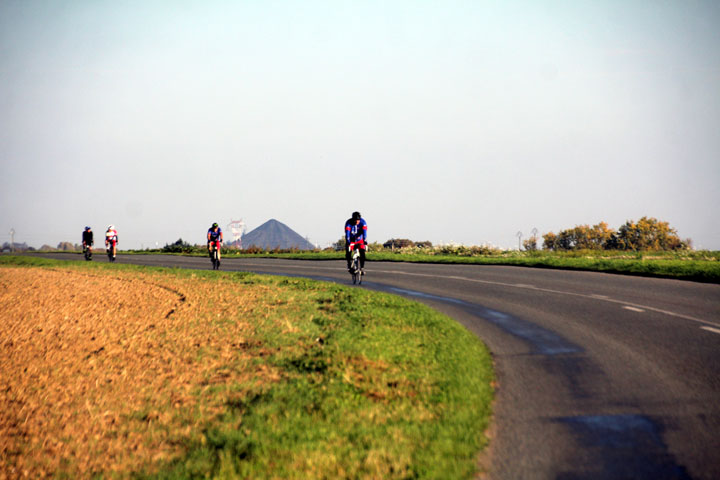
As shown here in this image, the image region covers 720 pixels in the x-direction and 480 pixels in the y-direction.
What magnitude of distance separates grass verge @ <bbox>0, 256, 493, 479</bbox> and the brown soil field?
0.08 feet

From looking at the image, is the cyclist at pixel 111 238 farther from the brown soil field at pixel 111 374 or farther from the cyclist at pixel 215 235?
the brown soil field at pixel 111 374

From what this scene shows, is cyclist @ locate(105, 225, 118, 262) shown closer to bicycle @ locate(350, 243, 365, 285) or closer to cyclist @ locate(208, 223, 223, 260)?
cyclist @ locate(208, 223, 223, 260)

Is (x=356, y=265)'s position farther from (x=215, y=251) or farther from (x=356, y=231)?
(x=215, y=251)

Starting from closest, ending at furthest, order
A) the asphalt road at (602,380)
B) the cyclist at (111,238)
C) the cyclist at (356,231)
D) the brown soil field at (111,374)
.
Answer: the asphalt road at (602,380) < the brown soil field at (111,374) < the cyclist at (356,231) < the cyclist at (111,238)

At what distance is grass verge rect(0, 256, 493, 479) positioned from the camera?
183 inches

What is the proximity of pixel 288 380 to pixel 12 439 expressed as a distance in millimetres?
2822

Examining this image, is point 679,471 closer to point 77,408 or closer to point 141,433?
point 141,433

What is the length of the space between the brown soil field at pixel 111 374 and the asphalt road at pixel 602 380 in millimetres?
2967

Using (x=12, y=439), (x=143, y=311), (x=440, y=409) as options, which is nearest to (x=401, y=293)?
(x=143, y=311)

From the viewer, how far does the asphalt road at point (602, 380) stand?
458 cm

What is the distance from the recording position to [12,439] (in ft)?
18.0

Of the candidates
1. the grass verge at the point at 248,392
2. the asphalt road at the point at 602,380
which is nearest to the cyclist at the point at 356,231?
the asphalt road at the point at 602,380

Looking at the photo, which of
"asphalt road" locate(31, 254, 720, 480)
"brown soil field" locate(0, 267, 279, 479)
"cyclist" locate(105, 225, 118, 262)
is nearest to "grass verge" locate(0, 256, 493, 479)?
"brown soil field" locate(0, 267, 279, 479)

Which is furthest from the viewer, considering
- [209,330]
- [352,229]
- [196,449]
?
[352,229]
